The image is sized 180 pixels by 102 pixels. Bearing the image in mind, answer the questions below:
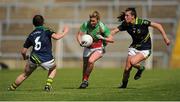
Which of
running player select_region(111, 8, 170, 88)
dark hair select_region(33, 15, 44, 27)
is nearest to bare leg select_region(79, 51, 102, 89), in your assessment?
running player select_region(111, 8, 170, 88)

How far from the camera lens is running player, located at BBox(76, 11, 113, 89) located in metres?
15.2

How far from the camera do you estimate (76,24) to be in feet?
106

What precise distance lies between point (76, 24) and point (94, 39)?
1679 cm

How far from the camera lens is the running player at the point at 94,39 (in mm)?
15188

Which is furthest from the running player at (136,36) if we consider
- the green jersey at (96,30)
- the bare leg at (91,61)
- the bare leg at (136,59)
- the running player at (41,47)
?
the running player at (41,47)

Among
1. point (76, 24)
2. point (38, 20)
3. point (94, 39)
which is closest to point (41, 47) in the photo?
point (38, 20)

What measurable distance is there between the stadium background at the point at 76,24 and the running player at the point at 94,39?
49.5 feet

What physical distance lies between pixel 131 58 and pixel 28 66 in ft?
7.79

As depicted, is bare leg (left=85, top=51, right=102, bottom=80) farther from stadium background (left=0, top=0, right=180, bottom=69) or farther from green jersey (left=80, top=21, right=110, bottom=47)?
stadium background (left=0, top=0, right=180, bottom=69)

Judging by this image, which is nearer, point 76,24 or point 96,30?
point 96,30

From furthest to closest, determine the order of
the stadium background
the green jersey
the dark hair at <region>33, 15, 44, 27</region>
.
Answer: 1. the stadium background
2. the green jersey
3. the dark hair at <region>33, 15, 44, 27</region>

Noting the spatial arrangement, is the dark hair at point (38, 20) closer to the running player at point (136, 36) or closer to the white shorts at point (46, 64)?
the white shorts at point (46, 64)

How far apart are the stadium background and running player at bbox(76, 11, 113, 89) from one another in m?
15.1

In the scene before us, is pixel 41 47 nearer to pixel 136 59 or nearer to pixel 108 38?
pixel 108 38
